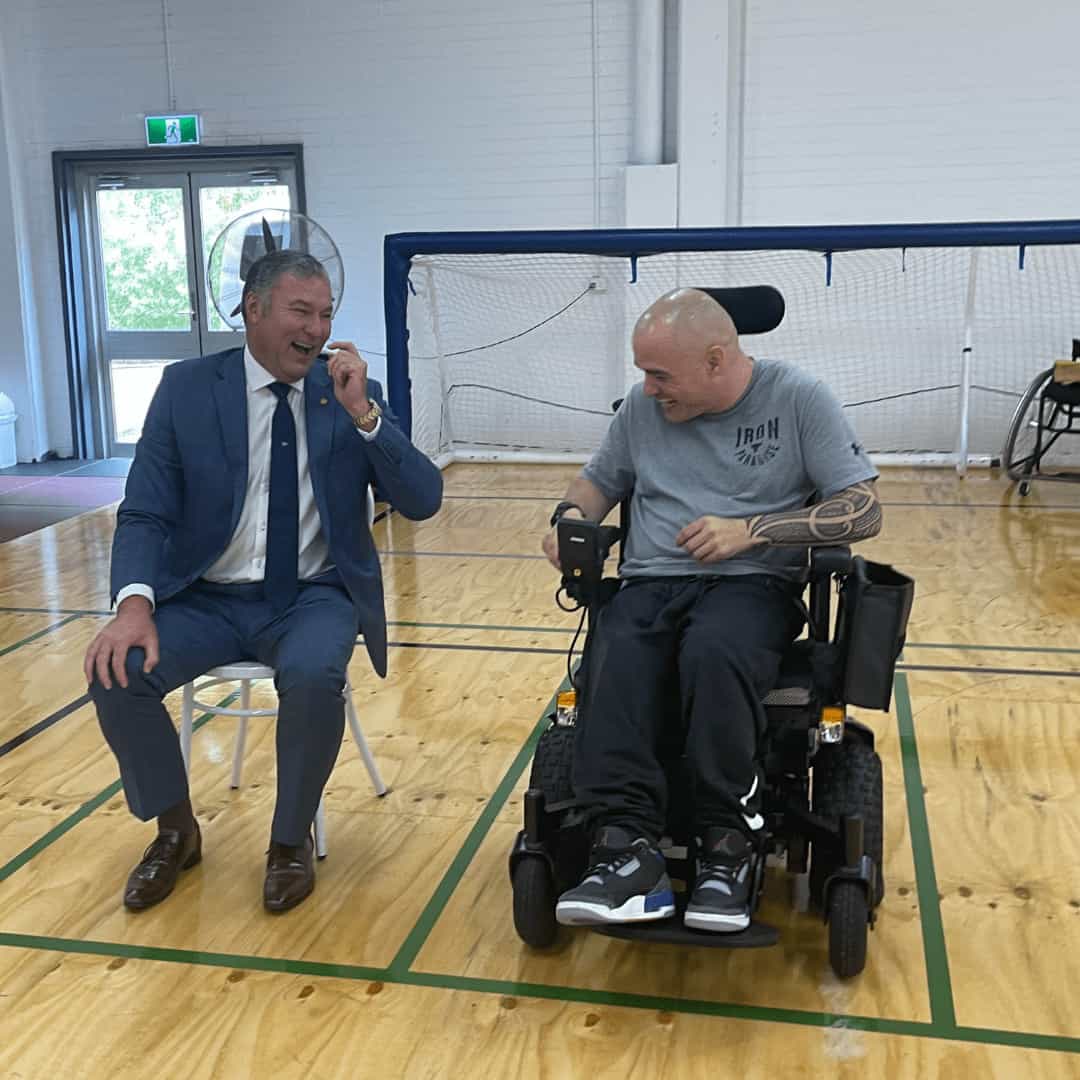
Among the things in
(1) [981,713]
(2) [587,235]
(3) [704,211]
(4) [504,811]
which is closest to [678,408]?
(4) [504,811]

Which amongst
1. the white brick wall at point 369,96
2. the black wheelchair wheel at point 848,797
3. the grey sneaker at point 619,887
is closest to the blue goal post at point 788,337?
the white brick wall at point 369,96

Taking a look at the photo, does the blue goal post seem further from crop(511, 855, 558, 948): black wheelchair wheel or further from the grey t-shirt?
crop(511, 855, 558, 948): black wheelchair wheel

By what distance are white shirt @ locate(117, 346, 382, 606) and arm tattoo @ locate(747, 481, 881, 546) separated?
2.93ft

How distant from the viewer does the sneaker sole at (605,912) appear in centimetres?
188

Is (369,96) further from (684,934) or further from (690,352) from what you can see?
(684,934)

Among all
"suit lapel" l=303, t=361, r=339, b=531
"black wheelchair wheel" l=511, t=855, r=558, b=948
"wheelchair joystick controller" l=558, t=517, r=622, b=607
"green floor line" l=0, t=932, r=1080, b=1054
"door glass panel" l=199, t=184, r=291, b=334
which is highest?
"door glass panel" l=199, t=184, r=291, b=334

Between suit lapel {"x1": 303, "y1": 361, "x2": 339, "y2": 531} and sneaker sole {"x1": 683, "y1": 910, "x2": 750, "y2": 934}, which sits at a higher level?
suit lapel {"x1": 303, "y1": 361, "x2": 339, "y2": 531}

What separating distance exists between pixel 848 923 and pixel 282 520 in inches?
50.3

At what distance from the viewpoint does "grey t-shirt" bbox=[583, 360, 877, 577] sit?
2.23 meters

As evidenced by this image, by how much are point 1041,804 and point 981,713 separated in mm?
567

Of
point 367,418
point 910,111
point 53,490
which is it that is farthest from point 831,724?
point 53,490

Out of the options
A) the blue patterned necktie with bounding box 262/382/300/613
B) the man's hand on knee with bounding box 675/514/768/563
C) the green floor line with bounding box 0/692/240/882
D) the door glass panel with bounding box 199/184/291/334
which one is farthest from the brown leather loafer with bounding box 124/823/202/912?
the door glass panel with bounding box 199/184/291/334

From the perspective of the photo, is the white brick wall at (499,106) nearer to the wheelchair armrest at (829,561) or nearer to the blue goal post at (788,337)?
the blue goal post at (788,337)

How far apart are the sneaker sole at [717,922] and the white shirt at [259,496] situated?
107 cm
